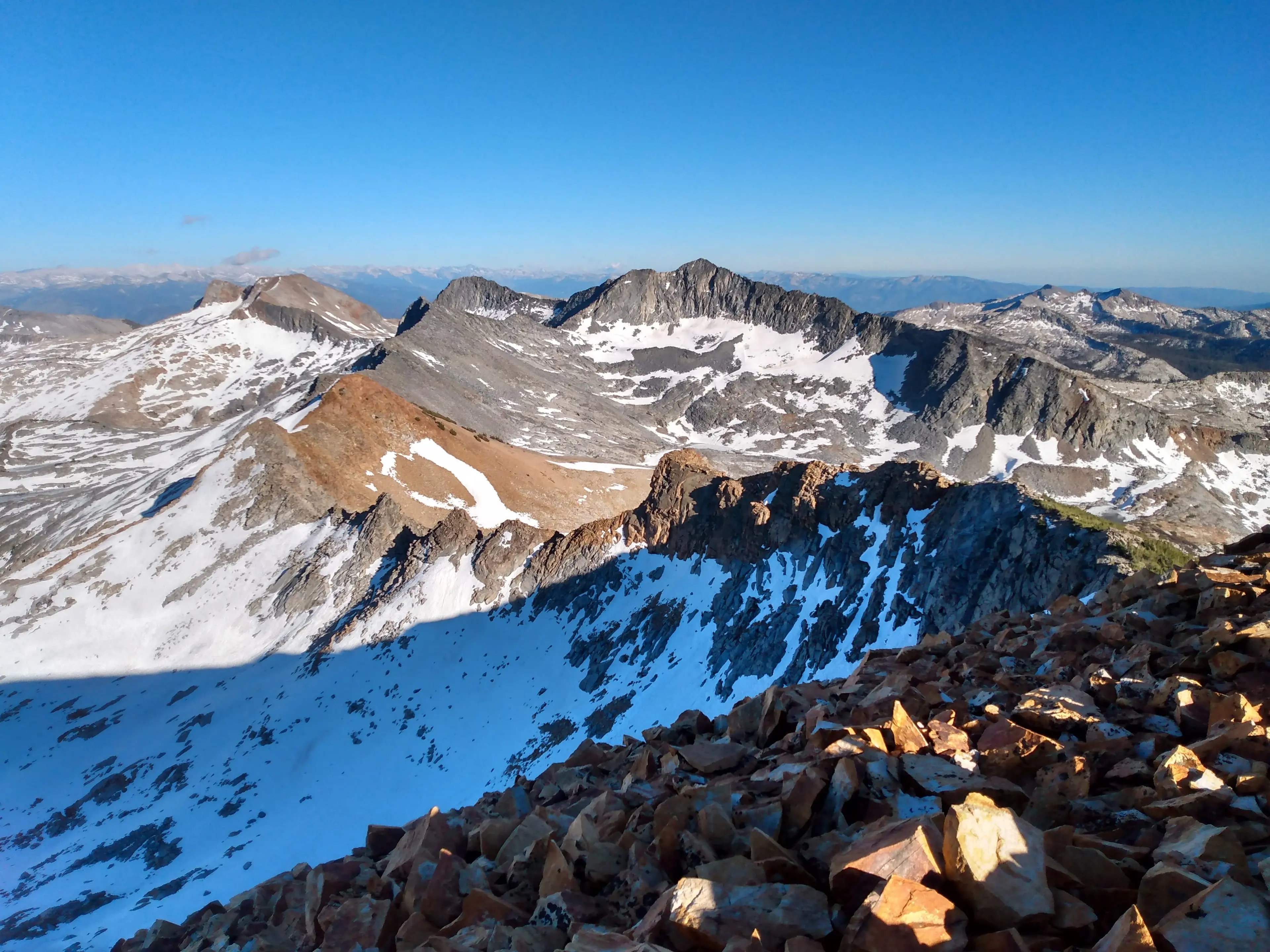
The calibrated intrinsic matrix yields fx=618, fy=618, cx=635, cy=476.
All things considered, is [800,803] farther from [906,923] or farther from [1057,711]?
[1057,711]

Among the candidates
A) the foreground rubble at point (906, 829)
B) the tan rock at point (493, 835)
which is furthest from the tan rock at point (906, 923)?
the tan rock at point (493, 835)

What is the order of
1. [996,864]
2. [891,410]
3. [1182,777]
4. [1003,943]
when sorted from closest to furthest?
1. [1003,943]
2. [996,864]
3. [1182,777]
4. [891,410]

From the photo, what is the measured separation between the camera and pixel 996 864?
4012mm

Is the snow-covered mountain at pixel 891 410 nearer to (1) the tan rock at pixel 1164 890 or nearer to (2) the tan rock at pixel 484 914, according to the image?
(1) the tan rock at pixel 1164 890

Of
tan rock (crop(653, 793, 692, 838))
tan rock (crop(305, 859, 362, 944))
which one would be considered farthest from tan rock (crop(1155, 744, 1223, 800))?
tan rock (crop(305, 859, 362, 944))

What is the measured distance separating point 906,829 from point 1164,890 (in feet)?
4.73

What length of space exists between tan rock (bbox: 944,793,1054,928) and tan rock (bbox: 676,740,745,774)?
13.0 ft

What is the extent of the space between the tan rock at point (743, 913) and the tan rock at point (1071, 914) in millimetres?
1379

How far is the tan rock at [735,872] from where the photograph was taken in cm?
459

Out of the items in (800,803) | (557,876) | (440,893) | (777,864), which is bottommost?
(440,893)

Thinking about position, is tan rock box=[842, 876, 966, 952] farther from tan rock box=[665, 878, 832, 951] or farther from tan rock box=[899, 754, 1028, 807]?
tan rock box=[899, 754, 1028, 807]

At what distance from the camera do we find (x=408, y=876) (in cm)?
659

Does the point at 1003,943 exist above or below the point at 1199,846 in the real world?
below

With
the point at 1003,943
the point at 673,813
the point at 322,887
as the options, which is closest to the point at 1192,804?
the point at 1003,943
